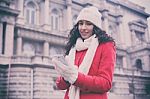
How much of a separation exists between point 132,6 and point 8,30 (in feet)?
71.3

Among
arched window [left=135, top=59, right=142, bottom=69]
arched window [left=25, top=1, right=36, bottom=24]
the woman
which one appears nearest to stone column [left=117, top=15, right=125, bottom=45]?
arched window [left=135, top=59, right=142, bottom=69]

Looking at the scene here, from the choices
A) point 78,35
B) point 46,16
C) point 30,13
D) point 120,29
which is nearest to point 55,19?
point 46,16

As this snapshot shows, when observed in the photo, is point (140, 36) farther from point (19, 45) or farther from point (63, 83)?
point (63, 83)

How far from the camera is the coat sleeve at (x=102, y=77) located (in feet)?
7.98

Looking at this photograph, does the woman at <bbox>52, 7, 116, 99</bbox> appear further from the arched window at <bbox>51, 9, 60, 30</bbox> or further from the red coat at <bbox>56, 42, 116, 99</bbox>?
the arched window at <bbox>51, 9, 60, 30</bbox>

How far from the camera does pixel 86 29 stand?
2812mm

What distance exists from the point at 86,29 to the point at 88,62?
0.39m

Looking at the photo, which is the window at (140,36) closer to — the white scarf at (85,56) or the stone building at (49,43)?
the stone building at (49,43)

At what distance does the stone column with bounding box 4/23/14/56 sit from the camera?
20797mm

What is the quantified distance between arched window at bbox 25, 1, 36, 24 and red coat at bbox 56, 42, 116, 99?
24359 millimetres

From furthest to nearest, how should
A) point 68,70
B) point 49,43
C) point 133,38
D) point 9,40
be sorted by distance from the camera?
1. point 133,38
2. point 49,43
3. point 9,40
4. point 68,70

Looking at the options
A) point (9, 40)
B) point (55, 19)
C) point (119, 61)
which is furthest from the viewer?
point (119, 61)

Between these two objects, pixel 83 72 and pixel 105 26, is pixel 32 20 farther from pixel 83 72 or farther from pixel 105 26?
pixel 83 72

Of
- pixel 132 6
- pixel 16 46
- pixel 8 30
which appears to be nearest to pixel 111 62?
pixel 8 30
